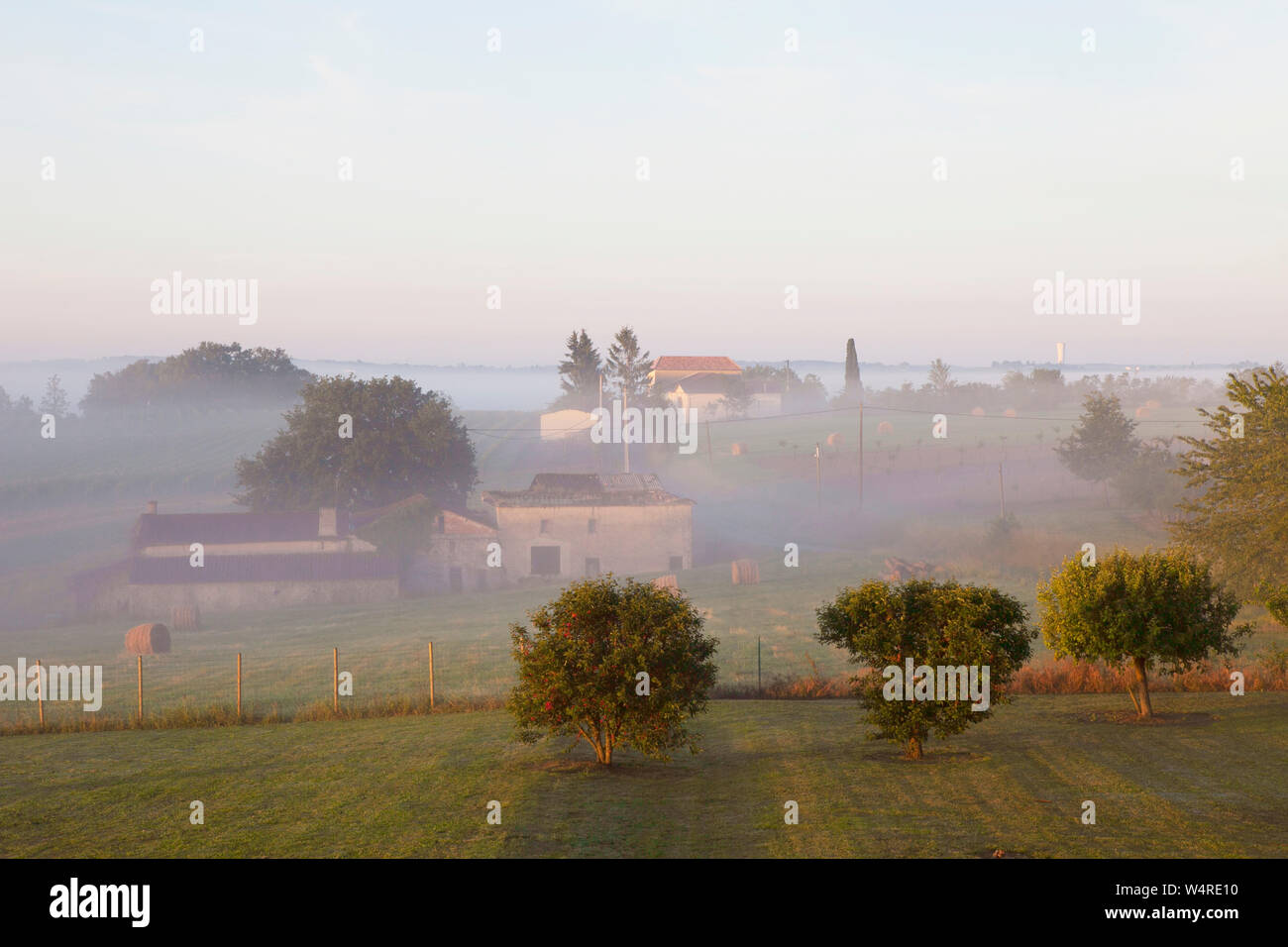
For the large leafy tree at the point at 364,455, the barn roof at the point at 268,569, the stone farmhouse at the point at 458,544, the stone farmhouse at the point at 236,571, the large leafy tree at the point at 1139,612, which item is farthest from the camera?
the large leafy tree at the point at 364,455

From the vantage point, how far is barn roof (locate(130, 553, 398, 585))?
242 ft

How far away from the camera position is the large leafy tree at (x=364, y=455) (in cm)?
10162

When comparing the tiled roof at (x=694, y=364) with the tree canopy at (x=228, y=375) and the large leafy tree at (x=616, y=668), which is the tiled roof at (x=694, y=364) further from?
the large leafy tree at (x=616, y=668)

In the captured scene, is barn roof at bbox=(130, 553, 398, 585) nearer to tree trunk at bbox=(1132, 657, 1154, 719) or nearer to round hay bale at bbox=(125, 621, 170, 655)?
round hay bale at bbox=(125, 621, 170, 655)

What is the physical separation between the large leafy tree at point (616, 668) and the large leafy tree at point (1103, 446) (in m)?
79.2

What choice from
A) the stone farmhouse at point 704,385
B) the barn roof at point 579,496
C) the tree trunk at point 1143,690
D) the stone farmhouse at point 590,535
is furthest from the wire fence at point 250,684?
the stone farmhouse at point 704,385

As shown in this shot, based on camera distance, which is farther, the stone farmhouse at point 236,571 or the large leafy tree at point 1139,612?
the stone farmhouse at point 236,571

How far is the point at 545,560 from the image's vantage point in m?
81.2

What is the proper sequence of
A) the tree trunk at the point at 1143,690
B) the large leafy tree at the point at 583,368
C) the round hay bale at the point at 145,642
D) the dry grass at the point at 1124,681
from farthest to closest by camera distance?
the large leafy tree at the point at 583,368
the round hay bale at the point at 145,642
the dry grass at the point at 1124,681
the tree trunk at the point at 1143,690

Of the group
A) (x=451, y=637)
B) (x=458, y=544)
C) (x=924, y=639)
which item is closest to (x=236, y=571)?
(x=458, y=544)

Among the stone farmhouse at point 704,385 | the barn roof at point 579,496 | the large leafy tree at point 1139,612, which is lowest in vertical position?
the large leafy tree at point 1139,612

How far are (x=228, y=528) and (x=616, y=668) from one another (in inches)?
2704

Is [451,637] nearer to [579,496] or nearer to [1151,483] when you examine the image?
[579,496]
